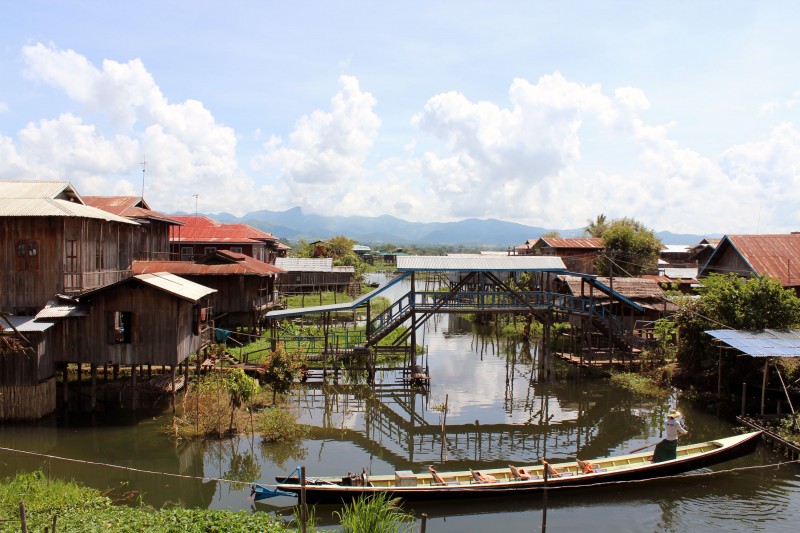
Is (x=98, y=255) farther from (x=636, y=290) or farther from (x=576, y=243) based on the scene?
(x=576, y=243)

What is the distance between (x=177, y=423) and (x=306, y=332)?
1530cm

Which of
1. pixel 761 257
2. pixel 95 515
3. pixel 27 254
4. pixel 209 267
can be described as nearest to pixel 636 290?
pixel 761 257

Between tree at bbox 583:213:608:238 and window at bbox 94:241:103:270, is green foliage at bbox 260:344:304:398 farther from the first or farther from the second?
tree at bbox 583:213:608:238

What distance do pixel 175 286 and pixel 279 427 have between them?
6807 mm

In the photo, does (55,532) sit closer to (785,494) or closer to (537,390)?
(785,494)

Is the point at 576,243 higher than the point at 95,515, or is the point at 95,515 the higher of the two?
the point at 576,243

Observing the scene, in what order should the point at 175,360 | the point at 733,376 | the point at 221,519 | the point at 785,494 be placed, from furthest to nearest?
the point at 733,376 < the point at 175,360 < the point at 785,494 < the point at 221,519

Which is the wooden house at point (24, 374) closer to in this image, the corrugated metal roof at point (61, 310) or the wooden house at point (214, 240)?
the corrugated metal roof at point (61, 310)

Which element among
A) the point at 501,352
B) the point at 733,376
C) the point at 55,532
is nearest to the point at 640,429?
the point at 733,376

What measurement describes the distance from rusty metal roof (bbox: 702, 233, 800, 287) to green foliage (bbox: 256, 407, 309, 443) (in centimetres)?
2126

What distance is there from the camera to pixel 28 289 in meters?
19.8

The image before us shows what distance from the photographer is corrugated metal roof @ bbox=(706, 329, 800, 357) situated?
17.5 m

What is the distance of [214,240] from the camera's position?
1660 inches

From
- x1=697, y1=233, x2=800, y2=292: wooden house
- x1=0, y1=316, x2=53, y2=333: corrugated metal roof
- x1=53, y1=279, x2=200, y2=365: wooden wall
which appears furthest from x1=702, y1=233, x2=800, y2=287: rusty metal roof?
x1=0, y1=316, x2=53, y2=333: corrugated metal roof
